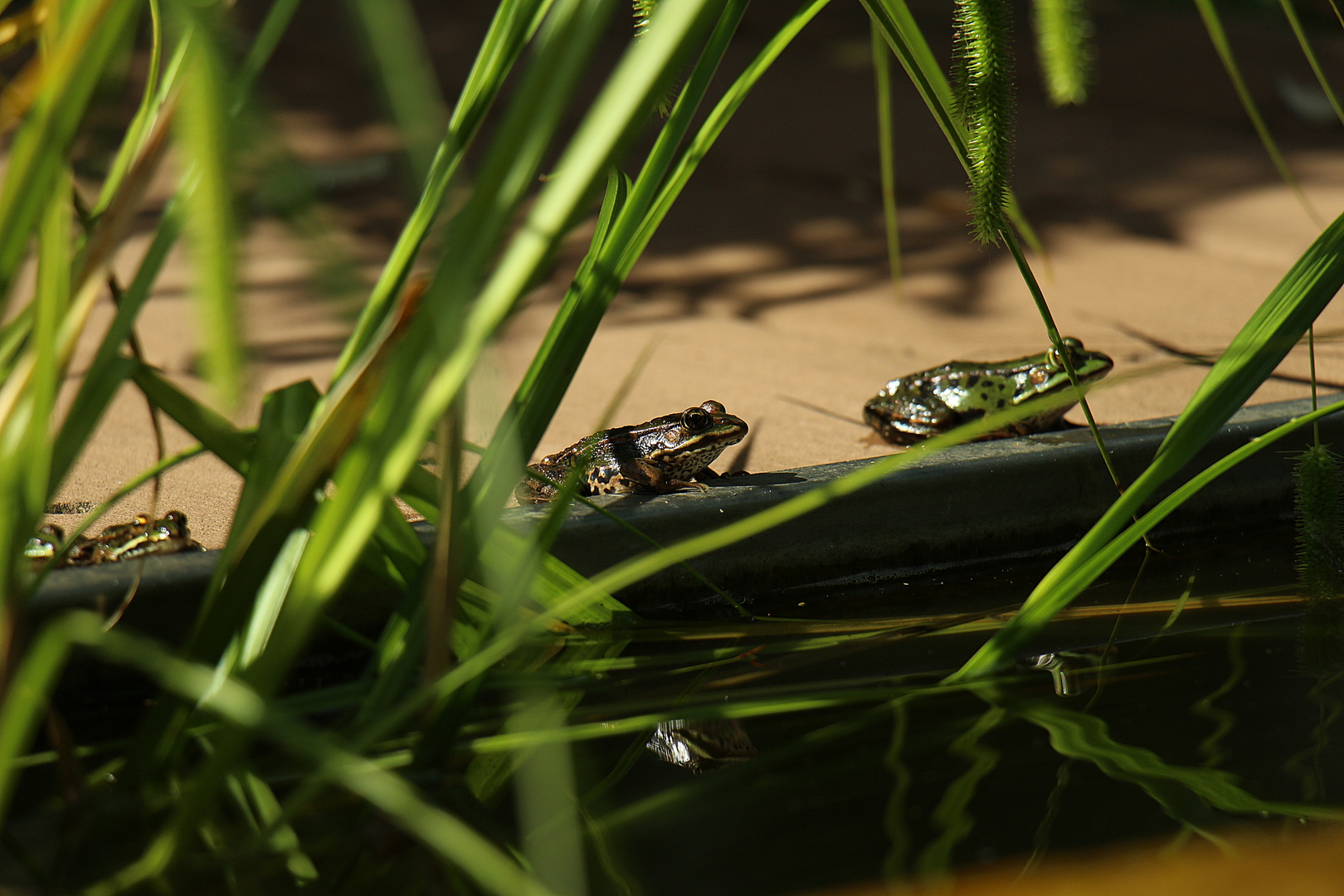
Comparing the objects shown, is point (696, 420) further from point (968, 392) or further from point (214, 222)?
point (214, 222)

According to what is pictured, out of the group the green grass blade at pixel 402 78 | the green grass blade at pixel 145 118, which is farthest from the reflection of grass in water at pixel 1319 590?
the green grass blade at pixel 145 118

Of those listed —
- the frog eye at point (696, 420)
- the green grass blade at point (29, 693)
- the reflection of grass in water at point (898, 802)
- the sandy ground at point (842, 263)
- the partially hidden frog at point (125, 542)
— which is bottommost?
the reflection of grass in water at point (898, 802)

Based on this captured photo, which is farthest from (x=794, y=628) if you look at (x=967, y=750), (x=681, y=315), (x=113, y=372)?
A: (x=681, y=315)

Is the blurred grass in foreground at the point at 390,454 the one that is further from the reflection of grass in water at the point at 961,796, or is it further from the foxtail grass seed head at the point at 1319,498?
the foxtail grass seed head at the point at 1319,498

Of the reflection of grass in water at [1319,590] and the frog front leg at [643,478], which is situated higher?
the frog front leg at [643,478]

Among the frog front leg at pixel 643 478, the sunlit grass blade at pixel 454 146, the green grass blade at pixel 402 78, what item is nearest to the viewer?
the green grass blade at pixel 402 78

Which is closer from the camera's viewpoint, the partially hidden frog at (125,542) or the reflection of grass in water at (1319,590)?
the reflection of grass in water at (1319,590)

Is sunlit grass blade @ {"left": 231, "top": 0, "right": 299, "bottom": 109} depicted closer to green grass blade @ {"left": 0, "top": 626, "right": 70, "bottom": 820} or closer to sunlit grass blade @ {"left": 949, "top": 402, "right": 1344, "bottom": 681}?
green grass blade @ {"left": 0, "top": 626, "right": 70, "bottom": 820}

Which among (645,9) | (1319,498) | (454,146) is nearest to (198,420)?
(454,146)

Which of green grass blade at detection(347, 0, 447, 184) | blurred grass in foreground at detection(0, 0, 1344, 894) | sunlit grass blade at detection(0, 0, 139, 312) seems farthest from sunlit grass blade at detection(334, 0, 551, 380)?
green grass blade at detection(347, 0, 447, 184)
